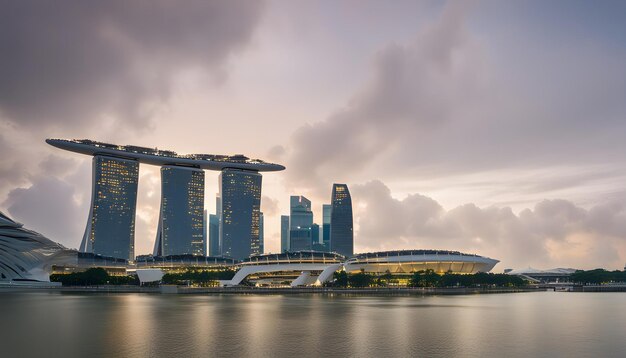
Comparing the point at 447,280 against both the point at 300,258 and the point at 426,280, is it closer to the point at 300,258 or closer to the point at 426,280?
the point at 426,280

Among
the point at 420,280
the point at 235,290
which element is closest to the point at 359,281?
the point at 420,280

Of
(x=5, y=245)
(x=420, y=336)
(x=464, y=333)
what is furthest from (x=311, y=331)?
(x=5, y=245)

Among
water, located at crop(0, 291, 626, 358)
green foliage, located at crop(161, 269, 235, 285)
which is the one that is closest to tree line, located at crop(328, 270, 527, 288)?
green foliage, located at crop(161, 269, 235, 285)

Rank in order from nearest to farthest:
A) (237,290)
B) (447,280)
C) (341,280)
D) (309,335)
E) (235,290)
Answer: (309,335)
(237,290)
(235,290)
(447,280)
(341,280)

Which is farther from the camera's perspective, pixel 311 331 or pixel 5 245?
pixel 5 245

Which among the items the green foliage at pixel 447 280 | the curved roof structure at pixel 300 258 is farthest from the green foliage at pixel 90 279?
the green foliage at pixel 447 280

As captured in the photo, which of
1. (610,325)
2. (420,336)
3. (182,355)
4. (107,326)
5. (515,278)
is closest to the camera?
(182,355)

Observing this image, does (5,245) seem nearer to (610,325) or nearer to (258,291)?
(258,291)

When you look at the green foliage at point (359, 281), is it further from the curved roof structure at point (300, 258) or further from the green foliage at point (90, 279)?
the green foliage at point (90, 279)
